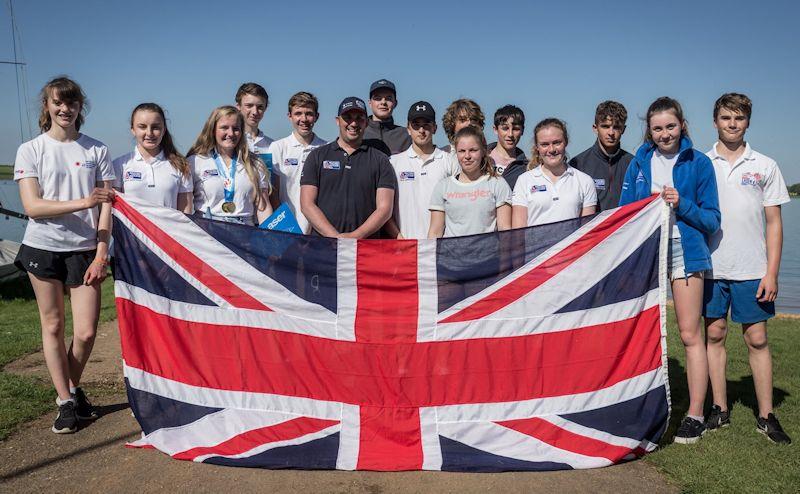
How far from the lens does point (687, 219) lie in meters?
3.73

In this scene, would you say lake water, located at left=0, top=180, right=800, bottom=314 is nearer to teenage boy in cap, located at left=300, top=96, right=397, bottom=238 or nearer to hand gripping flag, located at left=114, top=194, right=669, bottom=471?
teenage boy in cap, located at left=300, top=96, right=397, bottom=238

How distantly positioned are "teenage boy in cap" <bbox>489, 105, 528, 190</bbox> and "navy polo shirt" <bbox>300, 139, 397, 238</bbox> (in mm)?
1019

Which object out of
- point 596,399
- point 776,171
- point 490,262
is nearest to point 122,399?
point 490,262

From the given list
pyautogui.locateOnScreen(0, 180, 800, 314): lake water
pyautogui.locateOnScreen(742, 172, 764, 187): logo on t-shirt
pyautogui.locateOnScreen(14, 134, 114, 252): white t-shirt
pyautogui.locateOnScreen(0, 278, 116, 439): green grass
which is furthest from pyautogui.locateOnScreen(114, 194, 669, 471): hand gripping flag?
pyautogui.locateOnScreen(0, 180, 800, 314): lake water

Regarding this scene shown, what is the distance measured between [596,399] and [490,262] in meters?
0.99

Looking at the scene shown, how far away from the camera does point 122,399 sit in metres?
4.71

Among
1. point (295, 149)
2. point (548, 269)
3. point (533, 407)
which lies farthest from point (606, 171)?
point (295, 149)

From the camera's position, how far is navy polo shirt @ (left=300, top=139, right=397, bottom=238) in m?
4.32

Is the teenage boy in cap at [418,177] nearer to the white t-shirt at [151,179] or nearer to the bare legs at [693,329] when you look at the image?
the white t-shirt at [151,179]

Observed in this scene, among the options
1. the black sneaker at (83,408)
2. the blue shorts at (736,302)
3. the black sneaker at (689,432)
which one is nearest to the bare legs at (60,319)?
the black sneaker at (83,408)

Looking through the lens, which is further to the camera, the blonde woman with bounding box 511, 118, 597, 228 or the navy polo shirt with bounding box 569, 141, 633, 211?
the navy polo shirt with bounding box 569, 141, 633, 211

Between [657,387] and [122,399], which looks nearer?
[657,387]

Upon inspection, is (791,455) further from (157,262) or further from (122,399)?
(122,399)

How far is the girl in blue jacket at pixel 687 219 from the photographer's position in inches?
147
